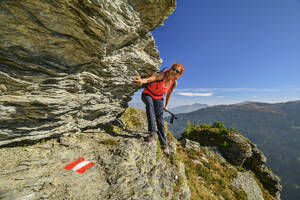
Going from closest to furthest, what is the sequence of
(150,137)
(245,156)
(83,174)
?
(83,174), (150,137), (245,156)

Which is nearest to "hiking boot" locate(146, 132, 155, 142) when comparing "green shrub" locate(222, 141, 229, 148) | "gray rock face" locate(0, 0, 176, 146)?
"gray rock face" locate(0, 0, 176, 146)

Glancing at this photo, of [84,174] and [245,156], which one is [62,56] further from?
[245,156]

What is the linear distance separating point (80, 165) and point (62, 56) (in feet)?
13.2

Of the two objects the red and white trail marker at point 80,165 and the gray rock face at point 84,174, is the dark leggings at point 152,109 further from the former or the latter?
the red and white trail marker at point 80,165

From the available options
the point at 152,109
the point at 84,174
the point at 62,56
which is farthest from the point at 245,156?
the point at 62,56

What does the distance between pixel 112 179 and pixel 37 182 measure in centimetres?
215

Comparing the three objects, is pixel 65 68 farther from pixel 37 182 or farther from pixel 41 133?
pixel 37 182

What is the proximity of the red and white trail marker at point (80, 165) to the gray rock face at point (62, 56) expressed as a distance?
1896 millimetres

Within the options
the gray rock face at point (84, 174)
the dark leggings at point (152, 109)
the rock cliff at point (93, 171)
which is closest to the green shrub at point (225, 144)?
the rock cliff at point (93, 171)

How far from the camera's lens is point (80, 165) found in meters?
4.66

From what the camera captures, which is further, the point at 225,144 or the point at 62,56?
the point at 225,144

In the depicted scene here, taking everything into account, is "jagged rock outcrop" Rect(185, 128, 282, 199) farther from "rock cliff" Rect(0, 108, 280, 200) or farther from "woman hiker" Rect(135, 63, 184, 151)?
"woman hiker" Rect(135, 63, 184, 151)

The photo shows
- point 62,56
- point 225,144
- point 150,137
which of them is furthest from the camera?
point 225,144

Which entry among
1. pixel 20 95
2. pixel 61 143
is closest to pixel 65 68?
pixel 20 95
